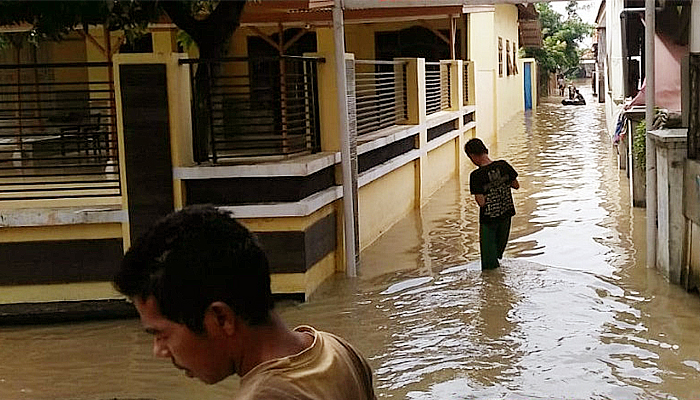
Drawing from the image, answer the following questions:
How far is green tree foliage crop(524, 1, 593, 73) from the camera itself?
50938 mm

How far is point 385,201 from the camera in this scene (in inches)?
444

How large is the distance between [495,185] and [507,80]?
72.8 ft

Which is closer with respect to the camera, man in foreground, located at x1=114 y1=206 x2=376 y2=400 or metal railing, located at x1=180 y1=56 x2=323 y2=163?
man in foreground, located at x1=114 y1=206 x2=376 y2=400

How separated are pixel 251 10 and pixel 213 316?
9.63 metres

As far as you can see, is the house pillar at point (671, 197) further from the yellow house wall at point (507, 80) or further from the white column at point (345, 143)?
the yellow house wall at point (507, 80)

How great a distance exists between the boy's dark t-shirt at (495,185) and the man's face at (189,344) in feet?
22.2

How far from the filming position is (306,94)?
27.9 ft

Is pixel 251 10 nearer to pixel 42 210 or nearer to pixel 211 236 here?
pixel 42 210

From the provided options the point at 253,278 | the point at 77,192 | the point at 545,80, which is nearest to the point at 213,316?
the point at 253,278

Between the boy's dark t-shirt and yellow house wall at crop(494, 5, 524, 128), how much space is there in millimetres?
16532

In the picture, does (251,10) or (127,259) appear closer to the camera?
(127,259)

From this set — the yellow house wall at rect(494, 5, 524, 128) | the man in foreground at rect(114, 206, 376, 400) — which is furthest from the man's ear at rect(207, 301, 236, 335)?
the yellow house wall at rect(494, 5, 524, 128)

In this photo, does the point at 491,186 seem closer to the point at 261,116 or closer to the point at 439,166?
the point at 261,116

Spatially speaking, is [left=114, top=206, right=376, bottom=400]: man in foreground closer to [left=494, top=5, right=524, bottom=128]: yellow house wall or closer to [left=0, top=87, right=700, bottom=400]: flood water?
[left=0, top=87, right=700, bottom=400]: flood water
